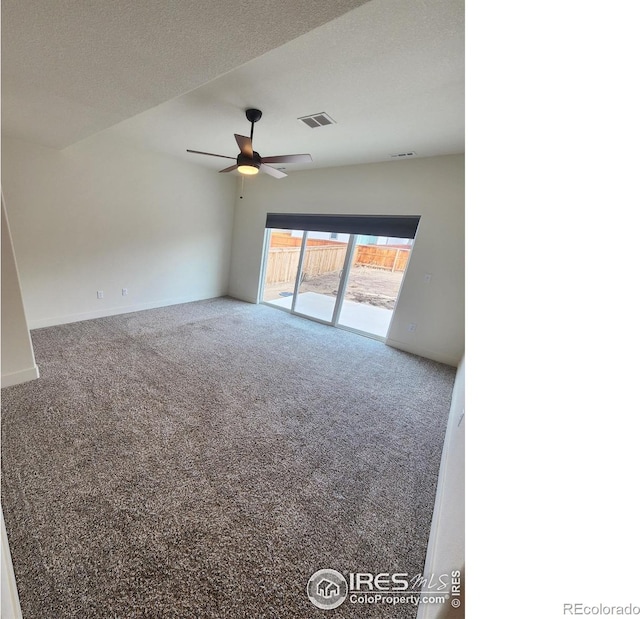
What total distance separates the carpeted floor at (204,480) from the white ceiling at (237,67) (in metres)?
2.17

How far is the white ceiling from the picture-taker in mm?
1021

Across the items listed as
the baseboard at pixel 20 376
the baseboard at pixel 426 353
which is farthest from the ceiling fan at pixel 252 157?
the baseboard at pixel 426 353

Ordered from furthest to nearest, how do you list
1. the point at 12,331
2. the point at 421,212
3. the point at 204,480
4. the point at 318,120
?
1. the point at 421,212
2. the point at 318,120
3. the point at 12,331
4. the point at 204,480

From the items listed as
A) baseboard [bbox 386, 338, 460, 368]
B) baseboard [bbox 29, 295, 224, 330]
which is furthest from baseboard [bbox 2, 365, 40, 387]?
baseboard [bbox 386, 338, 460, 368]

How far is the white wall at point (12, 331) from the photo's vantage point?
1887 millimetres

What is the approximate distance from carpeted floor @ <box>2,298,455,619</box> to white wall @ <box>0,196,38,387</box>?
0.40ft

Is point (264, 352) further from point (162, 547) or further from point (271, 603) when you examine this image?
point (271, 603)

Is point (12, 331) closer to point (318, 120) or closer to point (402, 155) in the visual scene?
point (318, 120)

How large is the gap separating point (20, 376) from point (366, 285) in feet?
13.1

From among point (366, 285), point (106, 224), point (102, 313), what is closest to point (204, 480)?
point (366, 285)

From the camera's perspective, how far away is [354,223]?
3.82 m
